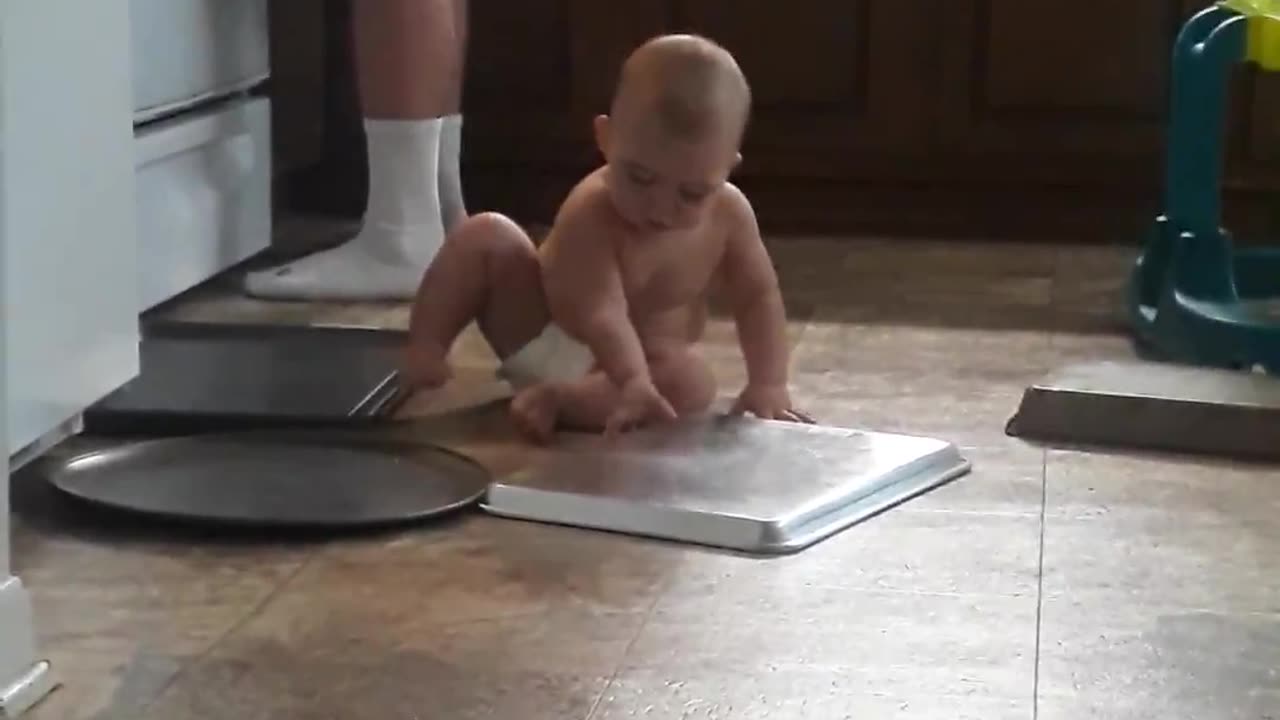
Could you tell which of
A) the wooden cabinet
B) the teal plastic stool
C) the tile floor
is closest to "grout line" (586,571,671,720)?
the tile floor

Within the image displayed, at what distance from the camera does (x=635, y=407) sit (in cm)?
139

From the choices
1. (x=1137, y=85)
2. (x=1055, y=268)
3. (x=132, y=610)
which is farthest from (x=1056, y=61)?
(x=132, y=610)

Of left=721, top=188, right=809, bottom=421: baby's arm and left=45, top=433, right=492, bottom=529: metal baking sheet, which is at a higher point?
left=721, top=188, right=809, bottom=421: baby's arm

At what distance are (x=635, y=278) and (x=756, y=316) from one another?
110mm

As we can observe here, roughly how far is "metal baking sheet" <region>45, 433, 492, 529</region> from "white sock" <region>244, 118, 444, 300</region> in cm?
69

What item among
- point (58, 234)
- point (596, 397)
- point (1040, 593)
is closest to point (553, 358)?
point (596, 397)

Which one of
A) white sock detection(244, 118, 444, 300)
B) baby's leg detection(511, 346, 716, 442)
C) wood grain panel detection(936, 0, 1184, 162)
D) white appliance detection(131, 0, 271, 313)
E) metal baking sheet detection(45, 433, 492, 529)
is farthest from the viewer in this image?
wood grain panel detection(936, 0, 1184, 162)

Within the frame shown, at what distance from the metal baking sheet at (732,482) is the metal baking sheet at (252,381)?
0.75 ft

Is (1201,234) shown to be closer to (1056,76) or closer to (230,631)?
(1056,76)

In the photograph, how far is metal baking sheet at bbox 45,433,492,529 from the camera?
1167mm

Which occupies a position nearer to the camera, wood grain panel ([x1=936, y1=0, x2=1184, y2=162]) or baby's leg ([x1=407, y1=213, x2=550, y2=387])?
baby's leg ([x1=407, y1=213, x2=550, y2=387])

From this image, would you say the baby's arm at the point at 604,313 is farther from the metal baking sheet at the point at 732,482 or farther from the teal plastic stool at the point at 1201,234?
the teal plastic stool at the point at 1201,234

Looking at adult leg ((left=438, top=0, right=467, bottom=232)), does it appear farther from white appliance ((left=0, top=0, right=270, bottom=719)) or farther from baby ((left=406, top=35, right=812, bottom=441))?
white appliance ((left=0, top=0, right=270, bottom=719))

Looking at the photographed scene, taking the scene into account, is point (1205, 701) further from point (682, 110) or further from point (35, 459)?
point (35, 459)
